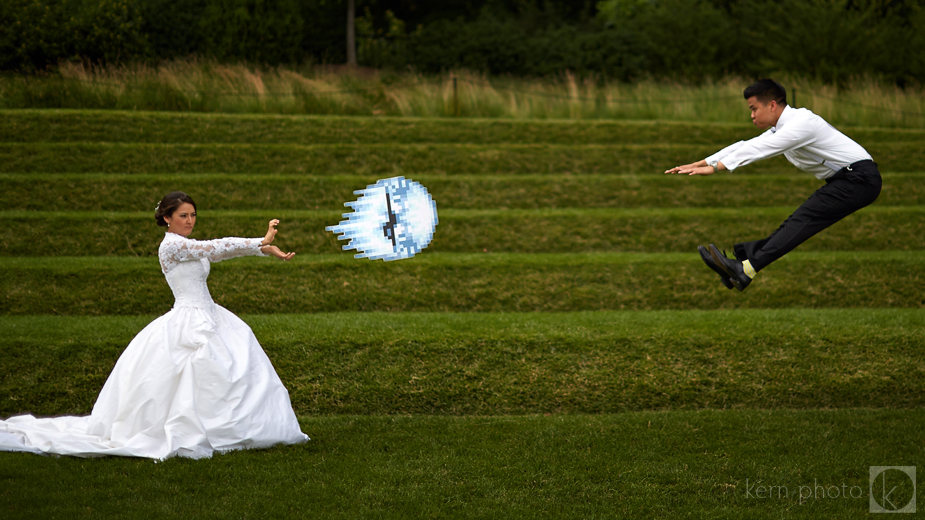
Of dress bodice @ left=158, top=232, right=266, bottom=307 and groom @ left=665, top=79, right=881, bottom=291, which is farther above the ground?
groom @ left=665, top=79, right=881, bottom=291

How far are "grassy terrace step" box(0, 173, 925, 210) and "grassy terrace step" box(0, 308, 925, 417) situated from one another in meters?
3.28

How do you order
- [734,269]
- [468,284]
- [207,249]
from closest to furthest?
[207,249] < [734,269] < [468,284]

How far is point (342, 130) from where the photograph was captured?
13.3 m

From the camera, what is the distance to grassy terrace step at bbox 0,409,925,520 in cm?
423

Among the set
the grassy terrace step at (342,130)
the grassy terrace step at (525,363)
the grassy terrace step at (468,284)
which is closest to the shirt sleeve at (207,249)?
the grassy terrace step at (525,363)

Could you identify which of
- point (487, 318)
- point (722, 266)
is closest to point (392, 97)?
point (487, 318)

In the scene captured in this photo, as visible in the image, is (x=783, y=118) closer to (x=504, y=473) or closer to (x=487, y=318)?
(x=504, y=473)

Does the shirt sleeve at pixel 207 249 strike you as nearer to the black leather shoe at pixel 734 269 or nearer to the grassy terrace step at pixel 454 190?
the black leather shoe at pixel 734 269

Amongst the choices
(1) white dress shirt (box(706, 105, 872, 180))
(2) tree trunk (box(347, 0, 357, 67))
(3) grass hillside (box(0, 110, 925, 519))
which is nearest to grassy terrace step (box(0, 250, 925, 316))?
(3) grass hillside (box(0, 110, 925, 519))

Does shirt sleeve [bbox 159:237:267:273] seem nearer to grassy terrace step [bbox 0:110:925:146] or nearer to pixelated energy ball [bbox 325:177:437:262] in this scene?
pixelated energy ball [bbox 325:177:437:262]

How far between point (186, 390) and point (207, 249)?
0.89m

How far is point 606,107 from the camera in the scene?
16.5 meters

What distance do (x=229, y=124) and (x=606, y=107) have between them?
316 inches

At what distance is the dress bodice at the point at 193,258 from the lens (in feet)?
15.1
